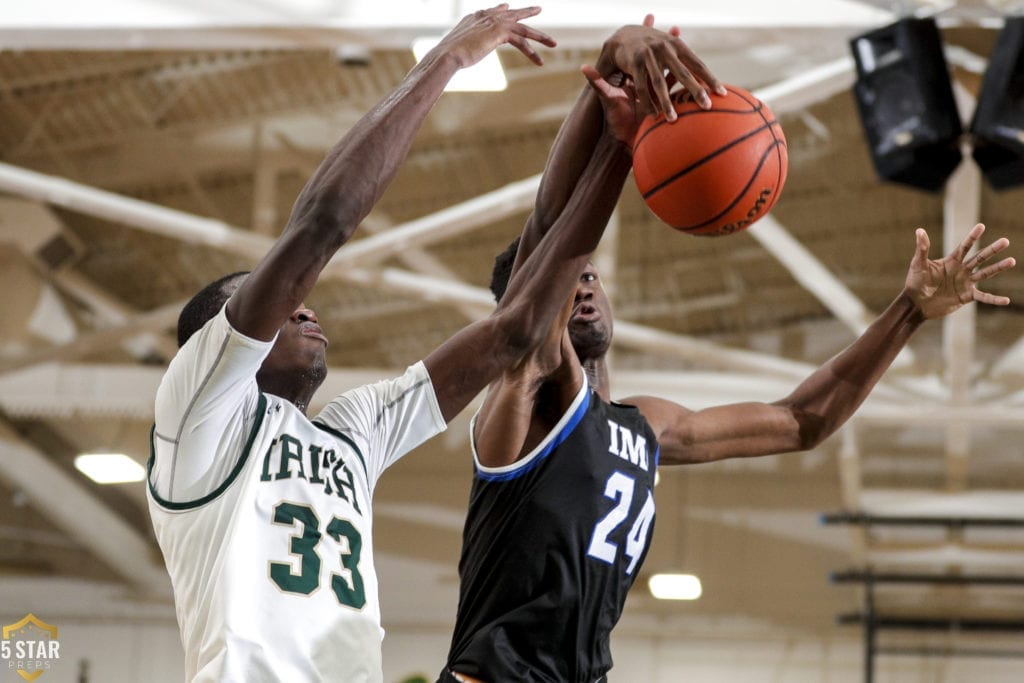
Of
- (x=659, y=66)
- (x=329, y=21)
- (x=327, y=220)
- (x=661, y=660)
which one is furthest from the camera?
(x=661, y=660)

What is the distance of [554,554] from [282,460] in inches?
33.9

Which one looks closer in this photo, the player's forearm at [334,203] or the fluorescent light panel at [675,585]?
the player's forearm at [334,203]

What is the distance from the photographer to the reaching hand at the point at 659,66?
3266mm

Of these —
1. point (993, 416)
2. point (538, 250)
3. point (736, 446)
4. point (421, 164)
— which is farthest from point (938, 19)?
point (421, 164)

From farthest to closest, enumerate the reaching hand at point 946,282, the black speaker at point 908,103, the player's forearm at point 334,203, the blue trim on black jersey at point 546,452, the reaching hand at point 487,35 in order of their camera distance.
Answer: the black speaker at point 908,103 < the reaching hand at point 946,282 < the blue trim on black jersey at point 546,452 < the reaching hand at point 487,35 < the player's forearm at point 334,203

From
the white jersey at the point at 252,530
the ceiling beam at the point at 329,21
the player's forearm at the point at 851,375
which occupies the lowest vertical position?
the white jersey at the point at 252,530

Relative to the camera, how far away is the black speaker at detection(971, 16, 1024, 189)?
Result: 632cm

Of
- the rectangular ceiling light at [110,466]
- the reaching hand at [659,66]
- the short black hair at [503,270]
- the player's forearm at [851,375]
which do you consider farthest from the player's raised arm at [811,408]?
the rectangular ceiling light at [110,466]

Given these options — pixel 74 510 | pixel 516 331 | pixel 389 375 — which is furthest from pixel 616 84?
pixel 74 510

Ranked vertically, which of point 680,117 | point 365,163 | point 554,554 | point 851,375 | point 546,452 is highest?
point 680,117

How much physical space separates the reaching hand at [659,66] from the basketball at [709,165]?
0.05 meters

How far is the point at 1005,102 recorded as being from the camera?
20.8 feet

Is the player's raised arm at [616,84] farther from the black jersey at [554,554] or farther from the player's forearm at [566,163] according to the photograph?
the black jersey at [554,554]

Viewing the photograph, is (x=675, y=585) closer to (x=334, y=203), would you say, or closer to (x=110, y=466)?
(x=110, y=466)
